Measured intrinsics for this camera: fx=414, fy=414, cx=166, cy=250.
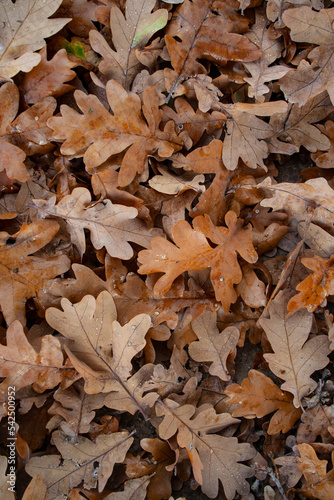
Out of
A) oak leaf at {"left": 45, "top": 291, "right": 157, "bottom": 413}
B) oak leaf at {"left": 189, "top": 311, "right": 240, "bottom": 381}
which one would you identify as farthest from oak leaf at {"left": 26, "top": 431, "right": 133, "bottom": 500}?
oak leaf at {"left": 189, "top": 311, "right": 240, "bottom": 381}

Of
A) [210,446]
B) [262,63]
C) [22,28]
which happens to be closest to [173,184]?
[262,63]

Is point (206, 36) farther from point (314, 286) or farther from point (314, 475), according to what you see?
point (314, 475)

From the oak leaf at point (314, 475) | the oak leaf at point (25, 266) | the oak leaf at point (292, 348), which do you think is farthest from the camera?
the oak leaf at point (25, 266)

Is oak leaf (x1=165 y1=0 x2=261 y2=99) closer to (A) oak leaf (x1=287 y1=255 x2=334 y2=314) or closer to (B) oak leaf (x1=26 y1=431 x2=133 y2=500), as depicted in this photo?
(A) oak leaf (x1=287 y1=255 x2=334 y2=314)

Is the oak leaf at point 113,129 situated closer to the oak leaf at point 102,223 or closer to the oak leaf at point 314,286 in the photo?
the oak leaf at point 102,223

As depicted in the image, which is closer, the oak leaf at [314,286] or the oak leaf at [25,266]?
the oak leaf at [314,286]

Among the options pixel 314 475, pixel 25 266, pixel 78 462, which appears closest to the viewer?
pixel 314 475

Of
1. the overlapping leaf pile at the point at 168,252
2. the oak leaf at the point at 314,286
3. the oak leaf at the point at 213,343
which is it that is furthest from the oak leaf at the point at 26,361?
the oak leaf at the point at 314,286

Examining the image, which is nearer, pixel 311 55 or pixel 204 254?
pixel 204 254
